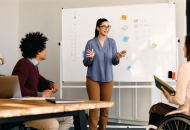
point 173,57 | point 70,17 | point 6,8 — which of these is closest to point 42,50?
point 70,17

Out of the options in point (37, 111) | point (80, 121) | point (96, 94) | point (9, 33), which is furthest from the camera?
point (9, 33)

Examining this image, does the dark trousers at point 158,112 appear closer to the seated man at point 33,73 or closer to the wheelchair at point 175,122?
the wheelchair at point 175,122

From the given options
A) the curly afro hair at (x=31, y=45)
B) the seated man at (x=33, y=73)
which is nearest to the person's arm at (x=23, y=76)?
the seated man at (x=33, y=73)

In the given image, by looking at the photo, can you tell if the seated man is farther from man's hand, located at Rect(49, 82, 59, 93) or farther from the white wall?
the white wall

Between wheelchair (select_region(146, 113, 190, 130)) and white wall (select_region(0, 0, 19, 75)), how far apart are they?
3406 mm

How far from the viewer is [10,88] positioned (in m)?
1.29

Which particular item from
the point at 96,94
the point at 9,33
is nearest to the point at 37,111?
the point at 96,94

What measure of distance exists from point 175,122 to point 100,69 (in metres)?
1.24

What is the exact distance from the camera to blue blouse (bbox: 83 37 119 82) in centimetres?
243

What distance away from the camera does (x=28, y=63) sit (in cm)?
165

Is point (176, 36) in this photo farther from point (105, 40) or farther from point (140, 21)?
point (105, 40)

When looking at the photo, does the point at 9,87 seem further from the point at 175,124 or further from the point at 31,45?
the point at 175,124

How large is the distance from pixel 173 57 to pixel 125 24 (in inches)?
33.6

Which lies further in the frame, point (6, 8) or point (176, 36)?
point (6, 8)
